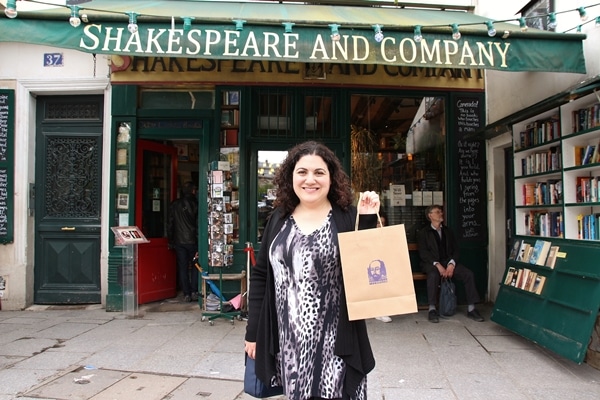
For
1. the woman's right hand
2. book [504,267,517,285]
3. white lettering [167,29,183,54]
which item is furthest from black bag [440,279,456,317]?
white lettering [167,29,183,54]

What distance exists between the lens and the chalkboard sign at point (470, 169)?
21.9 feet

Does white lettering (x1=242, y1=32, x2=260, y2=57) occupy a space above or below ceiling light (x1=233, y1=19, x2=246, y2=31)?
below

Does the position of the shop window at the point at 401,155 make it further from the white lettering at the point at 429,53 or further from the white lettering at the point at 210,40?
the white lettering at the point at 210,40

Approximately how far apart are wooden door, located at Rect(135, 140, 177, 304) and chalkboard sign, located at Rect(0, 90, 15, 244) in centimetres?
182

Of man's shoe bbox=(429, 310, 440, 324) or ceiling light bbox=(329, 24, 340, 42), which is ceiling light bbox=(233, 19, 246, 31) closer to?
ceiling light bbox=(329, 24, 340, 42)

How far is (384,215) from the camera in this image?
22.1 feet

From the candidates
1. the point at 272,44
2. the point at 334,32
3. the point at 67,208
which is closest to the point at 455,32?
the point at 334,32

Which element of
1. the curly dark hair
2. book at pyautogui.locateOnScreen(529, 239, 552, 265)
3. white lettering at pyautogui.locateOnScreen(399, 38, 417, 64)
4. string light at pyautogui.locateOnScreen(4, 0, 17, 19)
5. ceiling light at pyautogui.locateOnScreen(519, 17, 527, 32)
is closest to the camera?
the curly dark hair

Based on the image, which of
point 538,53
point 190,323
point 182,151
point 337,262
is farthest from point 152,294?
point 538,53

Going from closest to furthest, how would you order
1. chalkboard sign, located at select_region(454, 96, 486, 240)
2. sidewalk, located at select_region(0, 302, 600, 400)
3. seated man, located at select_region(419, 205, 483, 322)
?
sidewalk, located at select_region(0, 302, 600, 400)
seated man, located at select_region(419, 205, 483, 322)
chalkboard sign, located at select_region(454, 96, 486, 240)

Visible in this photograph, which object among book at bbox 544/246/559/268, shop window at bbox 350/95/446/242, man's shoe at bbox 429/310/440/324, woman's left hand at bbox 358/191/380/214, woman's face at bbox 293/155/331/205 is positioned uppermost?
shop window at bbox 350/95/446/242

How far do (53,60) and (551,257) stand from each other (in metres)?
7.24

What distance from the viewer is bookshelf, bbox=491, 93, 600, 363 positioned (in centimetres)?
411

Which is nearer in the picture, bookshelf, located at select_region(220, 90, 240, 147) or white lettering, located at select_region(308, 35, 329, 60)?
white lettering, located at select_region(308, 35, 329, 60)
